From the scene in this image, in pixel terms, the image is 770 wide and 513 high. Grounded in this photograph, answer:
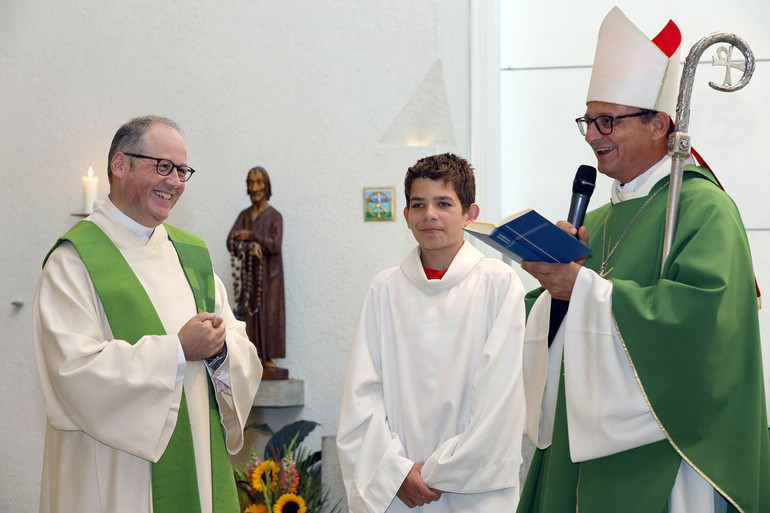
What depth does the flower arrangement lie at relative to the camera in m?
4.33

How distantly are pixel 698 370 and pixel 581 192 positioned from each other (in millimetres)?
607

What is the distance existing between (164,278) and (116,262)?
19cm

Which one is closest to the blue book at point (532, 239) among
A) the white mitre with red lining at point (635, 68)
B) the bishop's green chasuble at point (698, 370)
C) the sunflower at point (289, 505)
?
the bishop's green chasuble at point (698, 370)

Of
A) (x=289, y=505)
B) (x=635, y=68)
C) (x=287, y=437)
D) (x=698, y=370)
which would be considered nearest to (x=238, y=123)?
(x=287, y=437)

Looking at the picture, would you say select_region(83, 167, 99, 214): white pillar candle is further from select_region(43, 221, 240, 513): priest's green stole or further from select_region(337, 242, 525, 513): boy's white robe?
select_region(337, 242, 525, 513): boy's white robe

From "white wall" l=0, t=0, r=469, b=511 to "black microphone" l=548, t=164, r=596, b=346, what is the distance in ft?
9.89

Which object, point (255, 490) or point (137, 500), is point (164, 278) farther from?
point (255, 490)

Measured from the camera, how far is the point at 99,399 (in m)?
2.65

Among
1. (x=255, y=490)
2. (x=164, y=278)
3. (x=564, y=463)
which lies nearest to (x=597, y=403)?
(x=564, y=463)

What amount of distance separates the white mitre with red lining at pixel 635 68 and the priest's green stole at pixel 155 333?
1.67 meters

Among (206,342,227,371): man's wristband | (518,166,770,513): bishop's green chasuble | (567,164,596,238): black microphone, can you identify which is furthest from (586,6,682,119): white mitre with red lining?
(206,342,227,371): man's wristband

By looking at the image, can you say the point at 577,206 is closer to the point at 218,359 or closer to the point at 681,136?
the point at 681,136

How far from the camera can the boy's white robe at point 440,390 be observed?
285cm

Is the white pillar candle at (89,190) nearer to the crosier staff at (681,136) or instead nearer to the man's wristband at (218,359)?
the man's wristband at (218,359)
